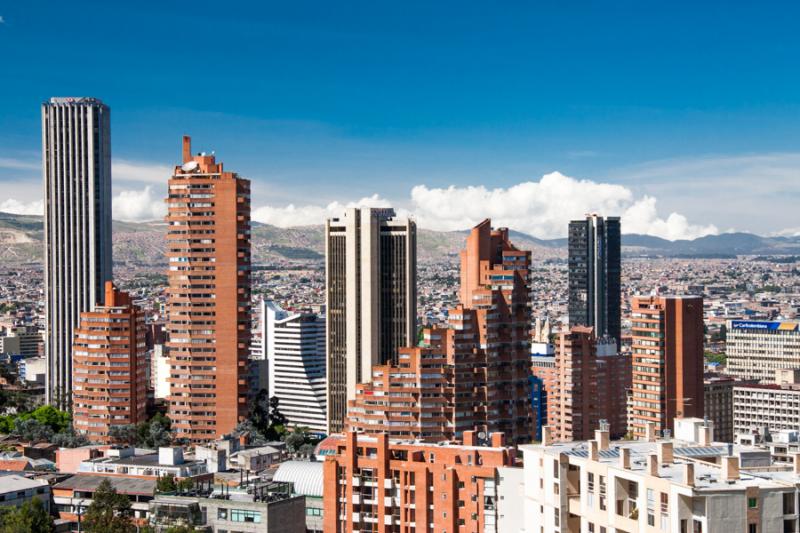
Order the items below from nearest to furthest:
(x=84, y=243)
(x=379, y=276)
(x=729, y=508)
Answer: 1. (x=729, y=508)
2. (x=379, y=276)
3. (x=84, y=243)

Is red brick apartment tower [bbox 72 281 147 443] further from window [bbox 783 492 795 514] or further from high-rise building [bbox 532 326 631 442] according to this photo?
window [bbox 783 492 795 514]

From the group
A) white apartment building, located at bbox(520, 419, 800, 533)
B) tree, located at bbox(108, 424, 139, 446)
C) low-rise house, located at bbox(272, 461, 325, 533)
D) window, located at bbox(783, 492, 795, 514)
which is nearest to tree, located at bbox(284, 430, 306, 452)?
tree, located at bbox(108, 424, 139, 446)

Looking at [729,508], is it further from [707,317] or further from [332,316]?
[707,317]

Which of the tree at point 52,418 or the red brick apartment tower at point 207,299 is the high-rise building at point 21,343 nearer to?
the tree at point 52,418

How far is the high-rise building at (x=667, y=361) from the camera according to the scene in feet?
247

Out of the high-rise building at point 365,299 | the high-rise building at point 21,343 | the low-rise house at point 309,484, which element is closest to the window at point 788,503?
the low-rise house at point 309,484

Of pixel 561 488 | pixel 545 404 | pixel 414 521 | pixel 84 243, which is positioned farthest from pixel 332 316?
pixel 561 488

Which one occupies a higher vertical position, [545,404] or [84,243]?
[84,243]

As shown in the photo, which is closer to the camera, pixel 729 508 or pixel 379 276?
pixel 729 508

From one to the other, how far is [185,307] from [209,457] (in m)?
22.5

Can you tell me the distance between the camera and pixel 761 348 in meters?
127

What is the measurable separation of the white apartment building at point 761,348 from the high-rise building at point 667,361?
49.0 m

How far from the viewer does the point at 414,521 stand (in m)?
39.5

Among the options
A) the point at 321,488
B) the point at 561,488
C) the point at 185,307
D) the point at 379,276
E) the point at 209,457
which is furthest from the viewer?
the point at 379,276
